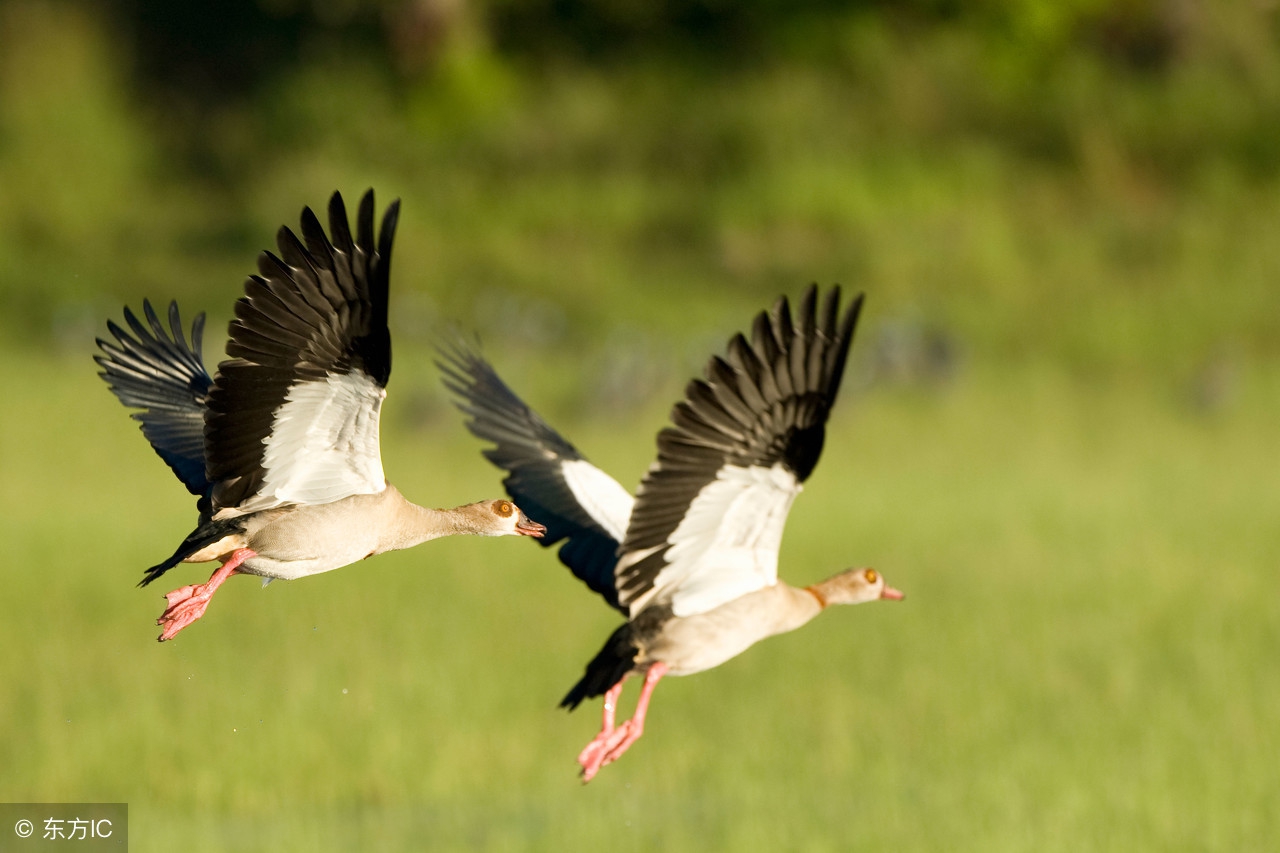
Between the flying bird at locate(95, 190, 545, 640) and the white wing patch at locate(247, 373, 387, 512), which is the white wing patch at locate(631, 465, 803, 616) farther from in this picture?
the white wing patch at locate(247, 373, 387, 512)

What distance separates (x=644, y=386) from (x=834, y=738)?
13762mm

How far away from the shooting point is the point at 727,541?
26.7 feet

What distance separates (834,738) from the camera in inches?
567

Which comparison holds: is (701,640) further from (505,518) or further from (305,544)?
(305,544)

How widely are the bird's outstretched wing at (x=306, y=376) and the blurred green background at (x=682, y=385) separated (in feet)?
15.3

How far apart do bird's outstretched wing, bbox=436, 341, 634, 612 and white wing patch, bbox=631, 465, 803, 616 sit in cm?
66

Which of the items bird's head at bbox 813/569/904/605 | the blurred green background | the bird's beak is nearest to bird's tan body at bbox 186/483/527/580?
the bird's beak

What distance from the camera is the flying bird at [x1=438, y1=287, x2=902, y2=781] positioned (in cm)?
764

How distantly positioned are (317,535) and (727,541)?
1.75 metres

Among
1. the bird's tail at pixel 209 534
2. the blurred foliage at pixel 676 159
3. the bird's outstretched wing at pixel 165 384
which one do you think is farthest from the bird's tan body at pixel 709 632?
the blurred foliage at pixel 676 159

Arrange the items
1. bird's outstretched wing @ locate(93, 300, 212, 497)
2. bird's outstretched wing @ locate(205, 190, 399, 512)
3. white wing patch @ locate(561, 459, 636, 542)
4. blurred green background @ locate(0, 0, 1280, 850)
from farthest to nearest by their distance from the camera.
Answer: blurred green background @ locate(0, 0, 1280, 850), white wing patch @ locate(561, 459, 636, 542), bird's outstretched wing @ locate(93, 300, 212, 497), bird's outstretched wing @ locate(205, 190, 399, 512)

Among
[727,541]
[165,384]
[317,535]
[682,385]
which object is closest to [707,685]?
[165,384]

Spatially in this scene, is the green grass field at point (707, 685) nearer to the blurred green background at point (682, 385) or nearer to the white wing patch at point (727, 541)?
the blurred green background at point (682, 385)

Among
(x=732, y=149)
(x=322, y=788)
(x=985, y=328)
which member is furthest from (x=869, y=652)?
(x=732, y=149)
